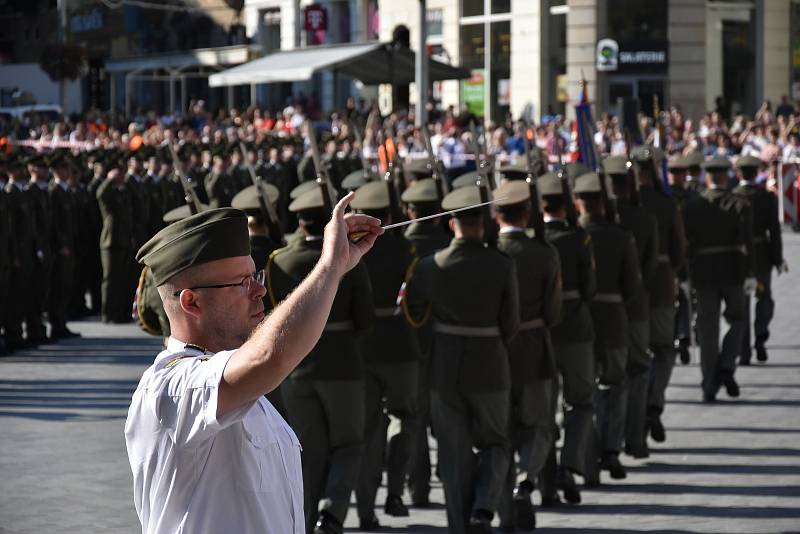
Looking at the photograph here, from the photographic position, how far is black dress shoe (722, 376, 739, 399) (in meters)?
13.5

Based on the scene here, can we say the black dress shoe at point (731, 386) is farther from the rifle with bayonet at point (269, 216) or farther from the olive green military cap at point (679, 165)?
the rifle with bayonet at point (269, 216)

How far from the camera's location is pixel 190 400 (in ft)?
12.3

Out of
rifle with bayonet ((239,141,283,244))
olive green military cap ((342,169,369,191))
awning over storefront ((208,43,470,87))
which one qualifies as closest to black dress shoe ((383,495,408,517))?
rifle with bayonet ((239,141,283,244))

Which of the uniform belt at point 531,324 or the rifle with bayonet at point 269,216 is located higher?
the rifle with bayonet at point 269,216

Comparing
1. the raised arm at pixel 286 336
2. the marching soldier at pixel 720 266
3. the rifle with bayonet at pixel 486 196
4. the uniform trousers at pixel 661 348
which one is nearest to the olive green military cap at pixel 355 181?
the marching soldier at pixel 720 266

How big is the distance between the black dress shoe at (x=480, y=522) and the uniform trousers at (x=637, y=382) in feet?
9.31

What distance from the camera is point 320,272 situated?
11.9ft

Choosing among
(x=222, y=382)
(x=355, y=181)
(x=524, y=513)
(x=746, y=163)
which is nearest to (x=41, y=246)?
(x=355, y=181)

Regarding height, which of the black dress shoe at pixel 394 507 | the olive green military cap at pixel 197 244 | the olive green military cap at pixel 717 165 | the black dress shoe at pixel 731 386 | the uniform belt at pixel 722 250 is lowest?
the black dress shoe at pixel 731 386

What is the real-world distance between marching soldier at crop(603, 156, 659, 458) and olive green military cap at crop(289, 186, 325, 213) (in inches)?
105

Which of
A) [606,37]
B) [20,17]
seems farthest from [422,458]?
[20,17]

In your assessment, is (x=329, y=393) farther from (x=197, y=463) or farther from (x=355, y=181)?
(x=355, y=181)

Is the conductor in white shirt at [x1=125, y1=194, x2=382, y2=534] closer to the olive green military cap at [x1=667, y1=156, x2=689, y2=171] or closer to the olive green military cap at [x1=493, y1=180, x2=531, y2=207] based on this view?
the olive green military cap at [x1=493, y1=180, x2=531, y2=207]

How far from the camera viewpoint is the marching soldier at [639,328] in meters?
11.3
